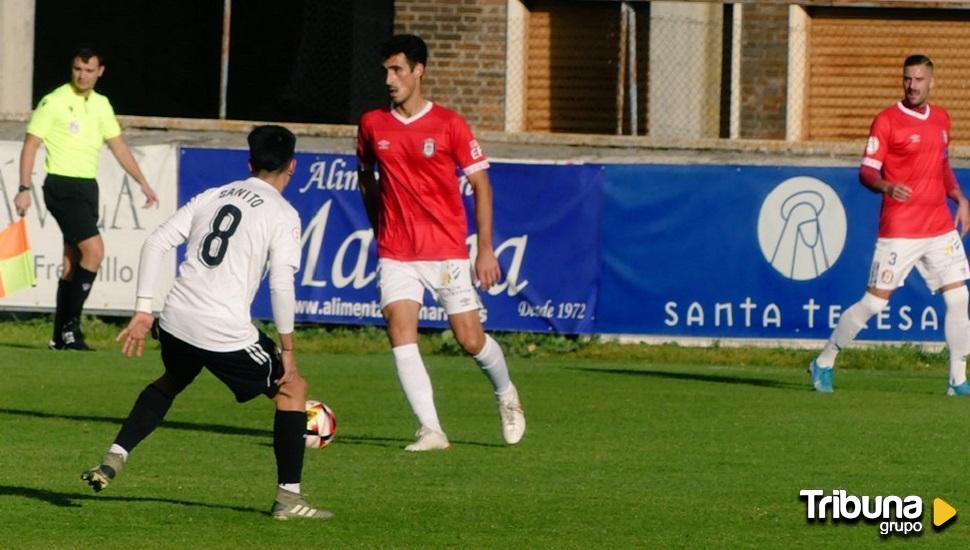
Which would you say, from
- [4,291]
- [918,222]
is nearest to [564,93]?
[4,291]

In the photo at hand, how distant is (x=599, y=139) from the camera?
18.3m

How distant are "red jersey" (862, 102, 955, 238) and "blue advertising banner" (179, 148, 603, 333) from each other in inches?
171

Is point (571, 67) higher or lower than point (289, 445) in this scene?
higher

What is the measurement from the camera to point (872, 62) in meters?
21.8

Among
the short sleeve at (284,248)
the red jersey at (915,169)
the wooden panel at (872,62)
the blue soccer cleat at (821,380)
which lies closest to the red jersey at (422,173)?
the short sleeve at (284,248)

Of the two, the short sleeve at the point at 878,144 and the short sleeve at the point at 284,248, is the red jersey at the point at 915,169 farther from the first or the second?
the short sleeve at the point at 284,248

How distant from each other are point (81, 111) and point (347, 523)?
26.9 ft

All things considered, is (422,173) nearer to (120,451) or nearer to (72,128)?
(120,451)

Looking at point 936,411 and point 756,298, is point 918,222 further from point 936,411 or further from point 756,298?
point 756,298

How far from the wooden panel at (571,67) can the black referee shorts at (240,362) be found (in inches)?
559

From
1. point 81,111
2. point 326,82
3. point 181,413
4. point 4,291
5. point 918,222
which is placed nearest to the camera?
point 181,413

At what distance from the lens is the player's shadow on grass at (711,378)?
574 inches

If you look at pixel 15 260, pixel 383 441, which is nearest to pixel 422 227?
pixel 383 441

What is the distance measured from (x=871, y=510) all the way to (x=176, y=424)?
4537 mm
